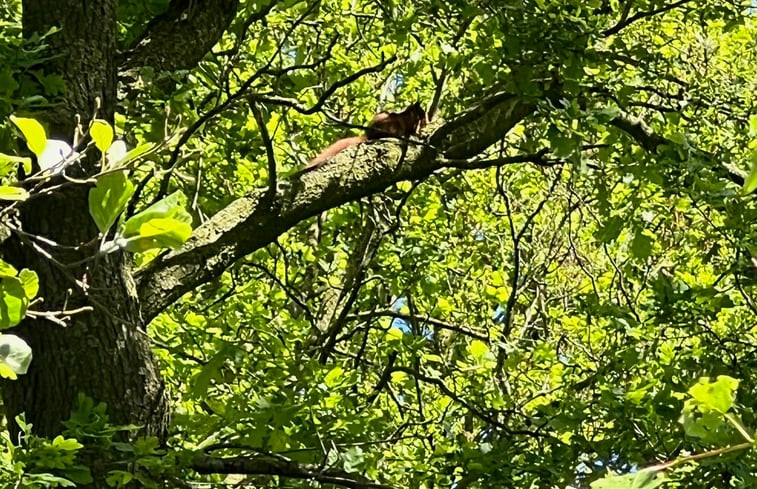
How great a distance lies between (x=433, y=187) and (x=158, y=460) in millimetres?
3645

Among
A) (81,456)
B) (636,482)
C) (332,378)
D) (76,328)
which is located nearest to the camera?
(636,482)

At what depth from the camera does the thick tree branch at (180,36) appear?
115 inches

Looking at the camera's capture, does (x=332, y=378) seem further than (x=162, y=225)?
Yes

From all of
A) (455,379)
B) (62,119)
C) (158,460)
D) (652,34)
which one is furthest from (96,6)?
(652,34)

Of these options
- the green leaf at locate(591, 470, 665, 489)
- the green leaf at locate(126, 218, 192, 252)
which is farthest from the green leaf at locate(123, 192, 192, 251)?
the green leaf at locate(591, 470, 665, 489)

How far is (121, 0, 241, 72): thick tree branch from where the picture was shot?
293 cm

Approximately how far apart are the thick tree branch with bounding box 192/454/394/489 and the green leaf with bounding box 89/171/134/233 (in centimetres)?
165

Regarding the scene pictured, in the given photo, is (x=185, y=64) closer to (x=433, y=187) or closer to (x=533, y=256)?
(x=433, y=187)

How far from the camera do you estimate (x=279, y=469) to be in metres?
2.57

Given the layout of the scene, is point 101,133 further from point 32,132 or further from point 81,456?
point 81,456

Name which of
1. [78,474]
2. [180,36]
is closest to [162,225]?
[78,474]

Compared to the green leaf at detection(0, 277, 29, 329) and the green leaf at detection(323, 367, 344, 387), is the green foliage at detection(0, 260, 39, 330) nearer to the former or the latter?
the green leaf at detection(0, 277, 29, 329)

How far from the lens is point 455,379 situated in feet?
15.0

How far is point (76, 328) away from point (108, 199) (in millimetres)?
1642
